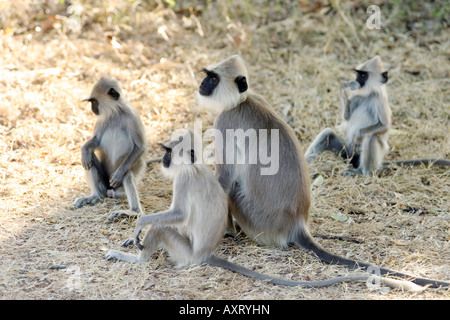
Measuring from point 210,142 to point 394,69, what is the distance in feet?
10.5

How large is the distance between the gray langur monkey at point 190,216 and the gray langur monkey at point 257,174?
0.37 m

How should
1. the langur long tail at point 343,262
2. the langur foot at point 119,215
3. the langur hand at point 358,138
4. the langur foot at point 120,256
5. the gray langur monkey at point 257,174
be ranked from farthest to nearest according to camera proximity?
the langur hand at point 358,138, the langur foot at point 119,215, the gray langur monkey at point 257,174, the langur foot at point 120,256, the langur long tail at point 343,262

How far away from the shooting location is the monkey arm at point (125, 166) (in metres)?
5.12

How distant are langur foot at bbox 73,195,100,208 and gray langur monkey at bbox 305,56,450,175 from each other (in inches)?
89.6

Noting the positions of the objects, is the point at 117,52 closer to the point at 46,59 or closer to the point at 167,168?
the point at 46,59

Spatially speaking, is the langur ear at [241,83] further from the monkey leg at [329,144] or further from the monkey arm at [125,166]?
the monkey leg at [329,144]

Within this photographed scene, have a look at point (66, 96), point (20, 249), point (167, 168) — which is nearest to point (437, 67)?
point (66, 96)

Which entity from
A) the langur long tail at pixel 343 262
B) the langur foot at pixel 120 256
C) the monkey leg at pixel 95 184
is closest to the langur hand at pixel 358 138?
the langur long tail at pixel 343 262

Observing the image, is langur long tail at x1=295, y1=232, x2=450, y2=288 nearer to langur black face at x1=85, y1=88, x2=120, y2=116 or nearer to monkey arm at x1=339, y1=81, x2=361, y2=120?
langur black face at x1=85, y1=88, x2=120, y2=116

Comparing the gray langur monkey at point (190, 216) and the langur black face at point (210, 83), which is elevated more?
the langur black face at point (210, 83)

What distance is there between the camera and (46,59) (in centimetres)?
783

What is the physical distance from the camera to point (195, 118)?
6941 millimetres

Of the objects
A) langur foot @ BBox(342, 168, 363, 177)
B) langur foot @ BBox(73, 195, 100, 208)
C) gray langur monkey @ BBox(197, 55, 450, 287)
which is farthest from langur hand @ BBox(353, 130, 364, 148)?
langur foot @ BBox(73, 195, 100, 208)

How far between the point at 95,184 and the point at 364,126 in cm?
287
